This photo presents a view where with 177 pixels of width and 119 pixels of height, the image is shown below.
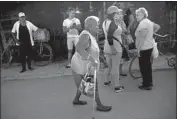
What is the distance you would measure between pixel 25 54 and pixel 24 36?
10.0 inches

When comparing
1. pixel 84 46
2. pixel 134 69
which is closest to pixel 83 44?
pixel 84 46

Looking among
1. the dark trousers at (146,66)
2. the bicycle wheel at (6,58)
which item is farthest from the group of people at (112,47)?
the bicycle wheel at (6,58)

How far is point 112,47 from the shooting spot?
13.5 ft

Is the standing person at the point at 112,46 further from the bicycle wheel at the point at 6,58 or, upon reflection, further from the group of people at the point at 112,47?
the bicycle wheel at the point at 6,58

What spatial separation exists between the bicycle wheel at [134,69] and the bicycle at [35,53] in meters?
1.44

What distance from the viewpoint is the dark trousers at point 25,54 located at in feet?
12.7

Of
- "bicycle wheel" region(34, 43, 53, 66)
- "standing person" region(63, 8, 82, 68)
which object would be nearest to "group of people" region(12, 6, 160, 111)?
"standing person" region(63, 8, 82, 68)

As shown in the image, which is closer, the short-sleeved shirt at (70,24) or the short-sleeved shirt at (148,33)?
the short-sleeved shirt at (70,24)

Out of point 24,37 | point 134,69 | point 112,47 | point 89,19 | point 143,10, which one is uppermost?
point 143,10

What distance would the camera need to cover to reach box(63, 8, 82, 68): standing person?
3.47 meters

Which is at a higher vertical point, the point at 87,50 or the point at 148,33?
the point at 148,33

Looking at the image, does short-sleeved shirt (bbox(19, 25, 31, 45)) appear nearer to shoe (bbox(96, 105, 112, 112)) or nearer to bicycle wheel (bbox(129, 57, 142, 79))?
shoe (bbox(96, 105, 112, 112))

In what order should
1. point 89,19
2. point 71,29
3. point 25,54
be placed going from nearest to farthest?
point 89,19 → point 71,29 → point 25,54

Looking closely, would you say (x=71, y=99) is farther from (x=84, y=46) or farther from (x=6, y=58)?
(x=6, y=58)
